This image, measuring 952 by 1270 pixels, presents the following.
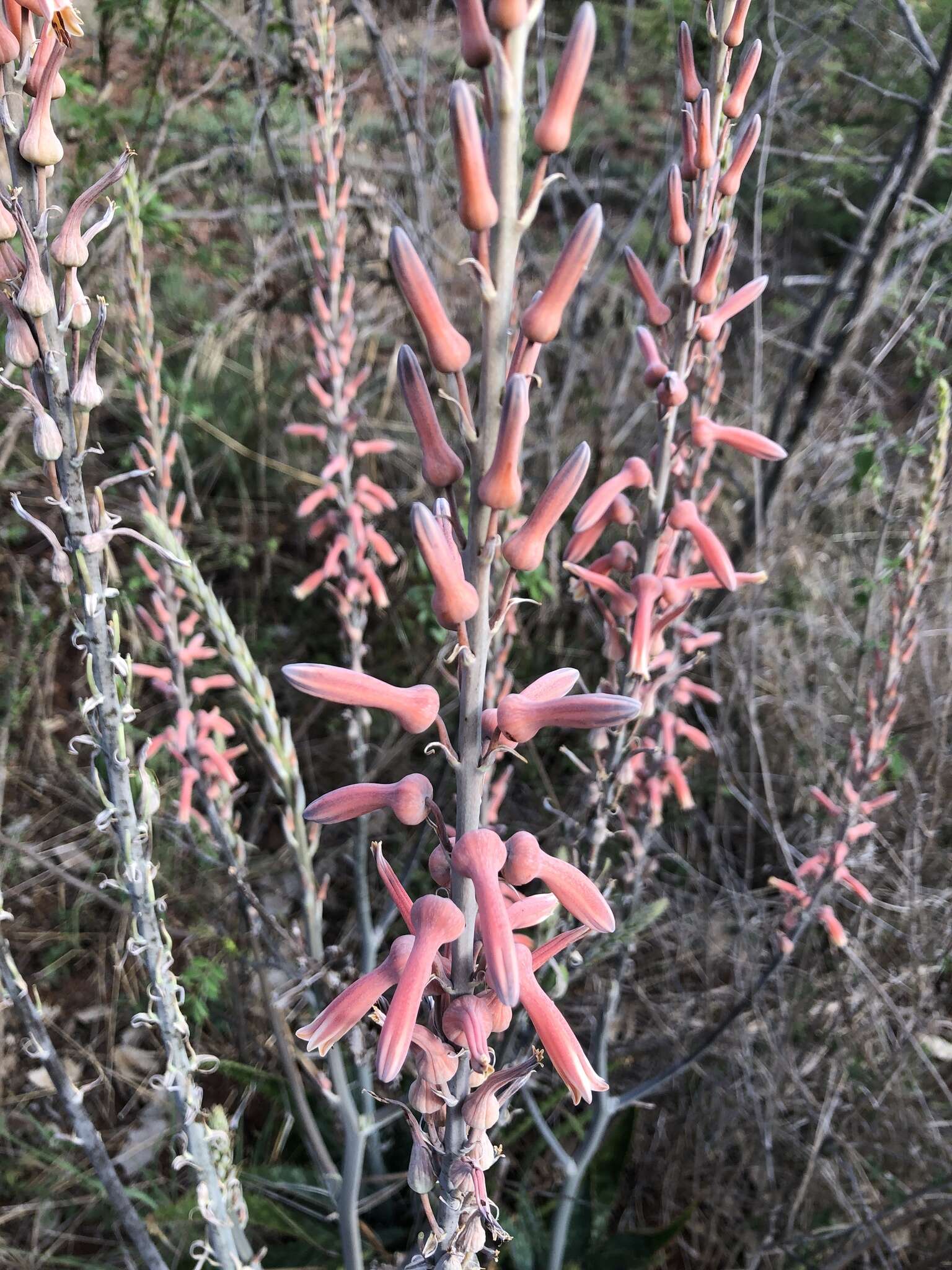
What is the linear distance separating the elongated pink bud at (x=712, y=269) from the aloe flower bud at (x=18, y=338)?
3.70ft

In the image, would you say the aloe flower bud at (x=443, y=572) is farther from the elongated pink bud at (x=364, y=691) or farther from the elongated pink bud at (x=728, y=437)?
the elongated pink bud at (x=728, y=437)

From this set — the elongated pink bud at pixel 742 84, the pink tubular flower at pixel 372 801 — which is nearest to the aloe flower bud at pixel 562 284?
the pink tubular flower at pixel 372 801

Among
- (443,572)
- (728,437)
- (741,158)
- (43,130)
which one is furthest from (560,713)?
(741,158)

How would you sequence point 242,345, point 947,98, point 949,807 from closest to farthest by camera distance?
point 947,98 < point 949,807 < point 242,345

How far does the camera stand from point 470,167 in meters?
0.73

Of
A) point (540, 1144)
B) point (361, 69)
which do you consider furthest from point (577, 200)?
point (540, 1144)

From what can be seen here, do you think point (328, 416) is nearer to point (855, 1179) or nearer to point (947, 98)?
point (947, 98)

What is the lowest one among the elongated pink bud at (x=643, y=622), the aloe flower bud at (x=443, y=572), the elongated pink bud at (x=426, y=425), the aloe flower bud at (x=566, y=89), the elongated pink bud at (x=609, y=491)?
the elongated pink bud at (x=643, y=622)

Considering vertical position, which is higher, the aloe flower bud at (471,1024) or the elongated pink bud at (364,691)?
the elongated pink bud at (364,691)

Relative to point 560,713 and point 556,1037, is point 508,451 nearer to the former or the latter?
point 560,713

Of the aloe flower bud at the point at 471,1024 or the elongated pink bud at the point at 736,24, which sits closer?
the aloe flower bud at the point at 471,1024

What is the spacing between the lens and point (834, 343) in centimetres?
366

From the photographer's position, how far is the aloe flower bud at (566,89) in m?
0.80

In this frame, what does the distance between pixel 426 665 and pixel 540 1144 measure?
2.14 metres
